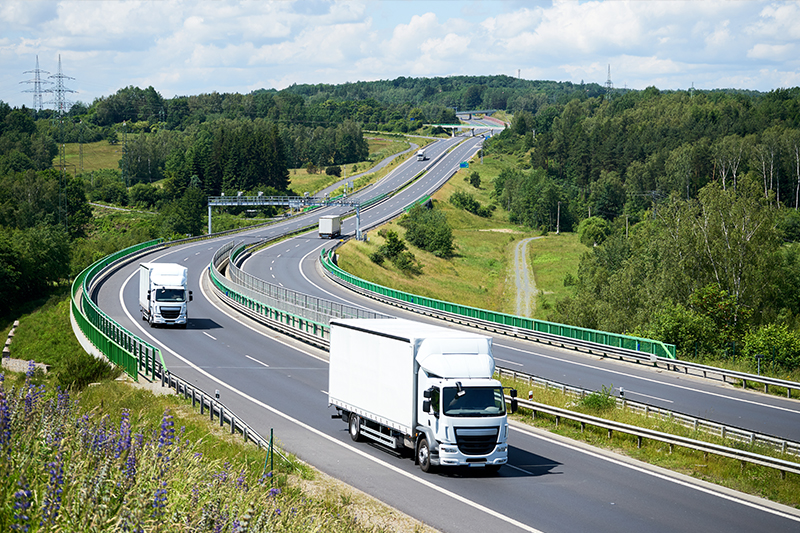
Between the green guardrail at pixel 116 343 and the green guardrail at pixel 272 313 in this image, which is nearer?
the green guardrail at pixel 116 343

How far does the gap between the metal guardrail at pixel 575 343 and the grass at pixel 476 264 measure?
62.1 feet

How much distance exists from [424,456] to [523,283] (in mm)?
78849

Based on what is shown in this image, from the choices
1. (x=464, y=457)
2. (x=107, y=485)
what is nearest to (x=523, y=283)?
(x=464, y=457)

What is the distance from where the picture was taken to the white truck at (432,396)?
1862 cm

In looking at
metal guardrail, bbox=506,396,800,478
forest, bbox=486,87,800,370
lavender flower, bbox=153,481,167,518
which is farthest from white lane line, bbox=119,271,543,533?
forest, bbox=486,87,800,370

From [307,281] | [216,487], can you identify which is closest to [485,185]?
[307,281]

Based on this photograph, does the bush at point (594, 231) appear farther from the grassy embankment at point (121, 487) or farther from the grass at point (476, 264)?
the grassy embankment at point (121, 487)

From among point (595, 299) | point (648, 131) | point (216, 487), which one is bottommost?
point (595, 299)

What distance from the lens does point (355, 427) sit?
2223 centimetres

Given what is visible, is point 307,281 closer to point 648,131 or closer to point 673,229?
point 673,229

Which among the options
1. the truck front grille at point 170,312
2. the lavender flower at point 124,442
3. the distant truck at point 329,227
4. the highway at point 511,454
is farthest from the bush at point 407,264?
the lavender flower at point 124,442

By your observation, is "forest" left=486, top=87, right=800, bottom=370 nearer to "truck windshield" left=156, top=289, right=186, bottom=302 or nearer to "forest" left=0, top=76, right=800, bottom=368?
"forest" left=0, top=76, right=800, bottom=368

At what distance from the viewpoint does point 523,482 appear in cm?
1844

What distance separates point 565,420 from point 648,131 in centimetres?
14189
